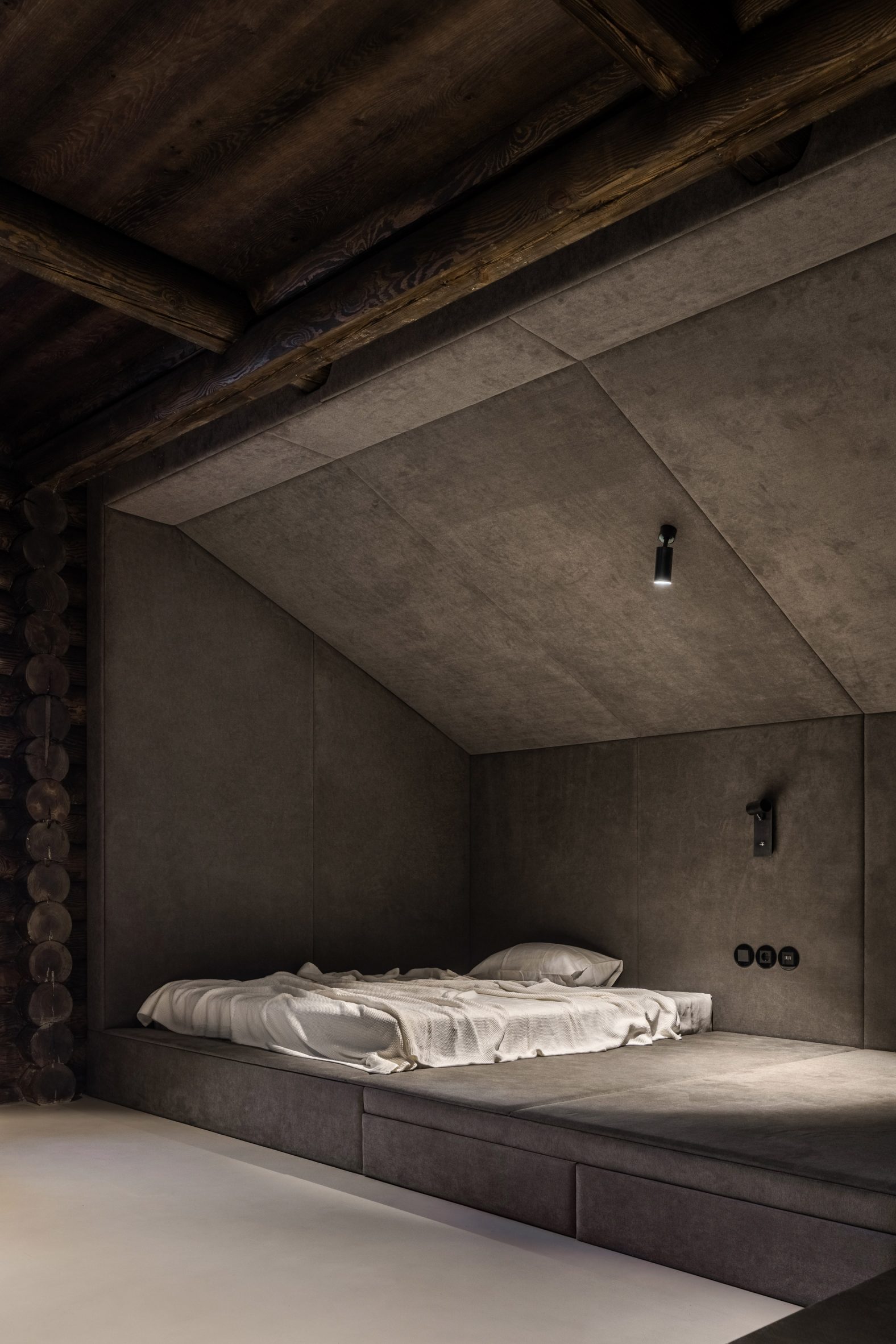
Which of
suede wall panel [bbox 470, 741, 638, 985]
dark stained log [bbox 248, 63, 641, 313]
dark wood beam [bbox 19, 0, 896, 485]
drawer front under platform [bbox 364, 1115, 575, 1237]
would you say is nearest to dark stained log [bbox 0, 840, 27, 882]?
dark wood beam [bbox 19, 0, 896, 485]

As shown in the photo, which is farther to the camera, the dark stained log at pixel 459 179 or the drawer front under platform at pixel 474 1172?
the drawer front under platform at pixel 474 1172

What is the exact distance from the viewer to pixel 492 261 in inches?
147

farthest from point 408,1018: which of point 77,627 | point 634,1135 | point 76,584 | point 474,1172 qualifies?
point 76,584

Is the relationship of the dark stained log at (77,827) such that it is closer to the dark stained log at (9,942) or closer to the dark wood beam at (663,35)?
the dark stained log at (9,942)

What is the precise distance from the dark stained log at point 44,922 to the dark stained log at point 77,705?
2.93 ft

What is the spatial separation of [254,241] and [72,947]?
11.5ft

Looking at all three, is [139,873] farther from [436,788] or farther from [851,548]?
[851,548]

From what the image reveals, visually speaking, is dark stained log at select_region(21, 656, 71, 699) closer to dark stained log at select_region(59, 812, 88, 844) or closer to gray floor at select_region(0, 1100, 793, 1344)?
dark stained log at select_region(59, 812, 88, 844)

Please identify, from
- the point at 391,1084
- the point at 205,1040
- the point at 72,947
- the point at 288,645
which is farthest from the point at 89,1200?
the point at 288,645

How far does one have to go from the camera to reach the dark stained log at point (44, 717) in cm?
584

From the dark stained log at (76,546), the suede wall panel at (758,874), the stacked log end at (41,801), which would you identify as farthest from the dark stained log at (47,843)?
the suede wall panel at (758,874)

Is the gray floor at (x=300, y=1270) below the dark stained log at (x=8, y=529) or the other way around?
below

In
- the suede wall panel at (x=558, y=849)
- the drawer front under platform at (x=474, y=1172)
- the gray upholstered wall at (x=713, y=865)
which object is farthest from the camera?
the suede wall panel at (x=558, y=849)

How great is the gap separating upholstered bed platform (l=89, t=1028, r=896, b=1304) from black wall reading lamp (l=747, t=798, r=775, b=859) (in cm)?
90
